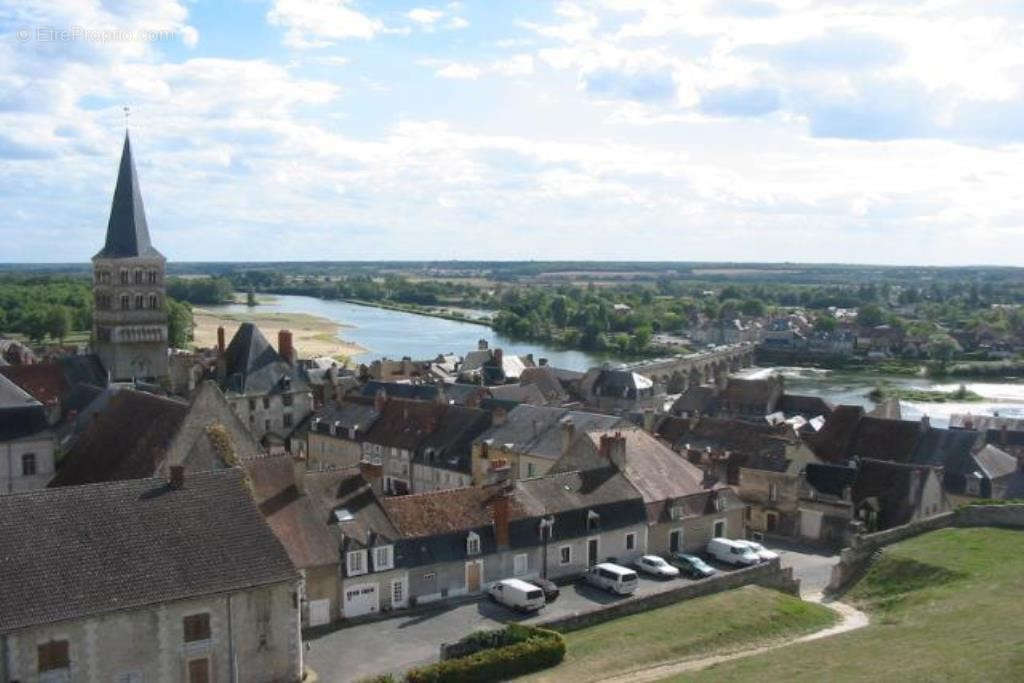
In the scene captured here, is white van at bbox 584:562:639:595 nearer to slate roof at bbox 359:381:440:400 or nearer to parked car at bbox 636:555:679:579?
parked car at bbox 636:555:679:579

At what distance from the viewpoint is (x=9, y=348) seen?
91.4 m

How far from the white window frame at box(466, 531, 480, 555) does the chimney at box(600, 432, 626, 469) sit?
784 centimetres

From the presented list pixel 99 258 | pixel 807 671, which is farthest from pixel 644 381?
pixel 807 671

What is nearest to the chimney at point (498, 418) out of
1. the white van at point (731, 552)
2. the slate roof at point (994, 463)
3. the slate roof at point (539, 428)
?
the slate roof at point (539, 428)

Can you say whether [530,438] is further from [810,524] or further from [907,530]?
[907,530]

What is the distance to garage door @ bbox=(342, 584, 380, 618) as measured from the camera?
3112 centimetres

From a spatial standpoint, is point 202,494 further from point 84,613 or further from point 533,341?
point 533,341

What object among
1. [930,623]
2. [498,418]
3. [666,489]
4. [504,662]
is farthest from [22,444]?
[930,623]

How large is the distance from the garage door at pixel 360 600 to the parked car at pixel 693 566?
37.8 feet

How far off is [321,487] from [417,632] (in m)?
6.18

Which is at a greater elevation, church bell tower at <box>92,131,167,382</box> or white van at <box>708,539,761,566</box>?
church bell tower at <box>92,131,167,382</box>

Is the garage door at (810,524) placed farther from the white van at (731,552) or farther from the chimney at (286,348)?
the chimney at (286,348)

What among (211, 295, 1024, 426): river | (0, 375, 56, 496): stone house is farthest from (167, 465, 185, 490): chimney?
(211, 295, 1024, 426): river

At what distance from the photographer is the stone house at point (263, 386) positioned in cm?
5850
